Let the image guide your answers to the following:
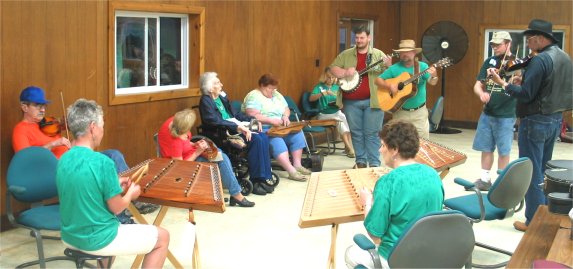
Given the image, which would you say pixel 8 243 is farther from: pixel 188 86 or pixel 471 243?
pixel 471 243

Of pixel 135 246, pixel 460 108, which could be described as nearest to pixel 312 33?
pixel 460 108

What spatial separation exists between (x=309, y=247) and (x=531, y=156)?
192cm

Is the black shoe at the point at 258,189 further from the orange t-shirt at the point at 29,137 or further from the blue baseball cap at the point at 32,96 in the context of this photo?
the blue baseball cap at the point at 32,96

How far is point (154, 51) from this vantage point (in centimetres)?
763

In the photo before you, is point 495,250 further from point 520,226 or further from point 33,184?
point 33,184

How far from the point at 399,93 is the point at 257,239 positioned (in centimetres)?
271

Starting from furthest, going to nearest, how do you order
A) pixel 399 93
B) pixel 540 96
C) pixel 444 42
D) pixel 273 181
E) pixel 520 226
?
pixel 444 42
pixel 399 93
pixel 273 181
pixel 520 226
pixel 540 96

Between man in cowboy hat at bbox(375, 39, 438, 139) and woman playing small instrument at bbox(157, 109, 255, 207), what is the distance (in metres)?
2.05

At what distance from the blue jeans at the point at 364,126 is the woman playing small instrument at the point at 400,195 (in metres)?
4.37

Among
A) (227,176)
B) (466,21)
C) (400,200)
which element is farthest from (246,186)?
(466,21)

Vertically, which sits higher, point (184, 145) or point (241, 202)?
point (184, 145)

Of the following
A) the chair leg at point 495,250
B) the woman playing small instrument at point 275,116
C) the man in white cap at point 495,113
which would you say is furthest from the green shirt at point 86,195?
the man in white cap at point 495,113

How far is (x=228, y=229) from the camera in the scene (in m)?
5.97

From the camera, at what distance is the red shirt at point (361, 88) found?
26.1 feet
